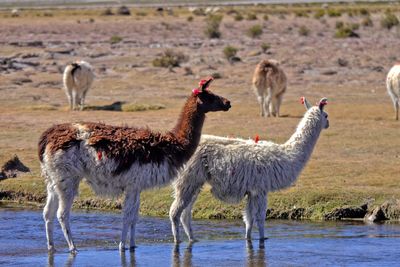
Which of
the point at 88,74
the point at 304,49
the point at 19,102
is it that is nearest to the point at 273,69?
the point at 88,74

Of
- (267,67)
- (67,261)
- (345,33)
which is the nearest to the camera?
(67,261)

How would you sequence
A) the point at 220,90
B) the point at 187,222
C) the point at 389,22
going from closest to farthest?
the point at 187,222 < the point at 220,90 < the point at 389,22

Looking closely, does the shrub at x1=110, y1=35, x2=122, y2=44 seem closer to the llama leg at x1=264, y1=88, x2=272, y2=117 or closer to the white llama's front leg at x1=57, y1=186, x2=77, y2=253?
the llama leg at x1=264, y1=88, x2=272, y2=117

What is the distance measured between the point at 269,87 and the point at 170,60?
12110 millimetres

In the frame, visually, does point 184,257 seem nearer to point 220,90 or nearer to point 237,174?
point 237,174

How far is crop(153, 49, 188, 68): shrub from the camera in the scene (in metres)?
35.8

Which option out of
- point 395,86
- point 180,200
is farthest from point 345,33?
point 180,200

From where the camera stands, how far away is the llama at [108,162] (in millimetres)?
11227

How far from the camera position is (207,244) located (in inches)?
475

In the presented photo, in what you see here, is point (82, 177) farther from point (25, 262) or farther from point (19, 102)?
point (19, 102)

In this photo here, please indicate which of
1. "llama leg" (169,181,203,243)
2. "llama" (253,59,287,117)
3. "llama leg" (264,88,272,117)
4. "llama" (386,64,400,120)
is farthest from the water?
"llama" (386,64,400,120)

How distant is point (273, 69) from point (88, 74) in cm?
573

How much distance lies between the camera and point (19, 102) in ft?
88.5

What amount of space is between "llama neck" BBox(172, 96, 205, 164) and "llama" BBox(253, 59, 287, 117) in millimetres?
12450
